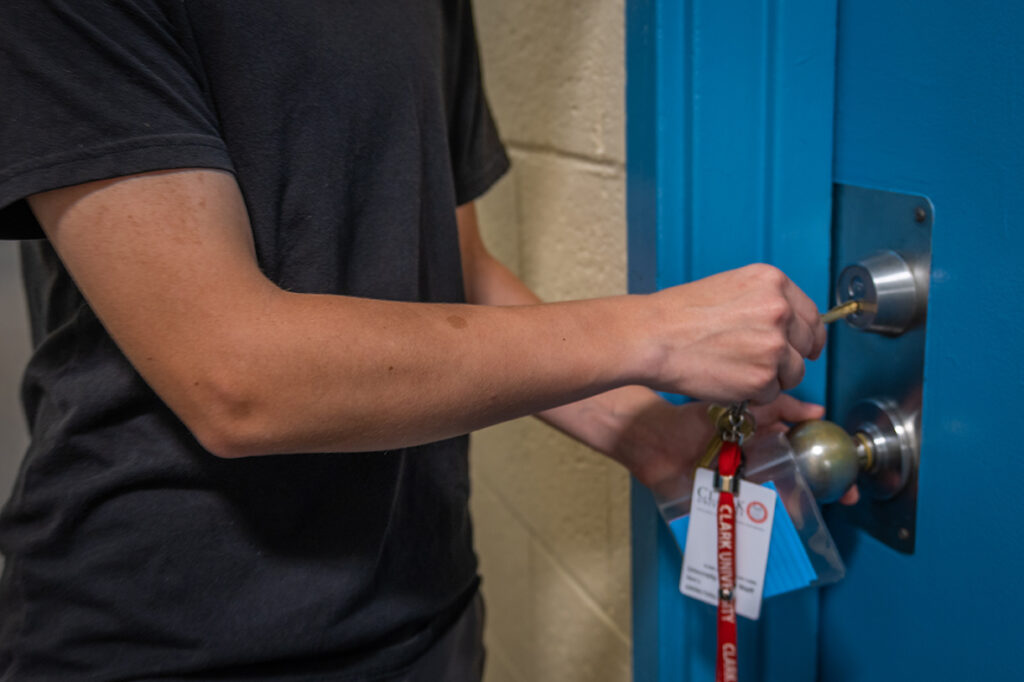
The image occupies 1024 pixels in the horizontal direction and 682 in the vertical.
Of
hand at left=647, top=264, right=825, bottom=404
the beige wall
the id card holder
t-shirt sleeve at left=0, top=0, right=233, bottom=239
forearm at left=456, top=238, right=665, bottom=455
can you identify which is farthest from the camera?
the beige wall

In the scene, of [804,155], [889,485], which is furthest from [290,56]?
[889,485]

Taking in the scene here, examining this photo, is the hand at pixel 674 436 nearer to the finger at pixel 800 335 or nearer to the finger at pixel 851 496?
the finger at pixel 851 496

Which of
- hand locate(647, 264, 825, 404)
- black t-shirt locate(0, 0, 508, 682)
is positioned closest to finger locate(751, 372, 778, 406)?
hand locate(647, 264, 825, 404)

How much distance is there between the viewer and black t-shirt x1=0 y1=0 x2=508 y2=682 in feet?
2.21

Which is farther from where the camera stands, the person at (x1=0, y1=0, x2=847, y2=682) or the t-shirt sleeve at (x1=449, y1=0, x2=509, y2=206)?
the t-shirt sleeve at (x1=449, y1=0, x2=509, y2=206)

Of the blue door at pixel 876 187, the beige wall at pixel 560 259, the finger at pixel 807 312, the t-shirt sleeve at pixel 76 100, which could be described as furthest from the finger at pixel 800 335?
the t-shirt sleeve at pixel 76 100

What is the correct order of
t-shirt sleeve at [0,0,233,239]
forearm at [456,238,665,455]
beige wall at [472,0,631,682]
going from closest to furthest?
t-shirt sleeve at [0,0,233,239] < forearm at [456,238,665,455] < beige wall at [472,0,631,682]

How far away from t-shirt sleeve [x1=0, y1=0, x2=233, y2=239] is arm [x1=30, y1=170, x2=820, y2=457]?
0.05ft

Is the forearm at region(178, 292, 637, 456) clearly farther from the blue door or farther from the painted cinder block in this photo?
the painted cinder block

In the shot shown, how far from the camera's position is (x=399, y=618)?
78 centimetres

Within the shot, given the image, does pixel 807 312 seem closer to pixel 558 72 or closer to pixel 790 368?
pixel 790 368

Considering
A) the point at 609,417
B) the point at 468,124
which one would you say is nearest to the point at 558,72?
the point at 468,124

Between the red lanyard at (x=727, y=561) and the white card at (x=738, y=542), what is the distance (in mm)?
15

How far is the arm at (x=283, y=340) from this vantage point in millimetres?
549
